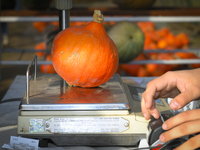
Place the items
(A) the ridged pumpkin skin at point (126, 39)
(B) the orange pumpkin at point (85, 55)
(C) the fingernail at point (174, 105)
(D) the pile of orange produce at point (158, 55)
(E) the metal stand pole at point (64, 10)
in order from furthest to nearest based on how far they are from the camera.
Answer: (D) the pile of orange produce at point (158, 55)
(A) the ridged pumpkin skin at point (126, 39)
(E) the metal stand pole at point (64, 10)
(B) the orange pumpkin at point (85, 55)
(C) the fingernail at point (174, 105)

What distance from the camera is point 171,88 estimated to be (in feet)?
2.56

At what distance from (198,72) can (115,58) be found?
0.25 metres

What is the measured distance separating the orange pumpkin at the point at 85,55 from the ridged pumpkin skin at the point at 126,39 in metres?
1.13

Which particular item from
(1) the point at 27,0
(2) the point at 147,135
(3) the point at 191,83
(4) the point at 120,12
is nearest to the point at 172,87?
(3) the point at 191,83

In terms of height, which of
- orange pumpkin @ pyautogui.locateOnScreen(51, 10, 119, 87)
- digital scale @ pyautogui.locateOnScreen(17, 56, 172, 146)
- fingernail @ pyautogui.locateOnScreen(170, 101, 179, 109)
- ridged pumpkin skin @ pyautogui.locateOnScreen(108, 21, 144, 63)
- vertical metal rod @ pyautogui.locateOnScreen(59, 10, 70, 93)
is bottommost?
ridged pumpkin skin @ pyautogui.locateOnScreen(108, 21, 144, 63)

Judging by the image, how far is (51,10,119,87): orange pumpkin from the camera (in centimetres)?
81

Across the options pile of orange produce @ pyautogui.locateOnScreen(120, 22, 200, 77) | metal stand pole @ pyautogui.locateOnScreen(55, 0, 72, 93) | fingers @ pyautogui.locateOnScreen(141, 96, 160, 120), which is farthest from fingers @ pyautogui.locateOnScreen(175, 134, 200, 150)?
pile of orange produce @ pyautogui.locateOnScreen(120, 22, 200, 77)

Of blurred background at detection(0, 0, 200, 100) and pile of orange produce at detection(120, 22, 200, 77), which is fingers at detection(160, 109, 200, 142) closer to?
blurred background at detection(0, 0, 200, 100)

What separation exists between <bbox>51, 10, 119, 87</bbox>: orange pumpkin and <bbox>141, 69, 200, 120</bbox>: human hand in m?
0.17

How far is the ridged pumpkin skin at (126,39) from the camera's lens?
6.50 feet

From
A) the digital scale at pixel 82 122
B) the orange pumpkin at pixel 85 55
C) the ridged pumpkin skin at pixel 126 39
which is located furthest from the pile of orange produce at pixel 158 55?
the digital scale at pixel 82 122

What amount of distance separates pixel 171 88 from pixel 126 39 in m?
1.25

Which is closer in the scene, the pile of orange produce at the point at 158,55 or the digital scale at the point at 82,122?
the digital scale at the point at 82,122

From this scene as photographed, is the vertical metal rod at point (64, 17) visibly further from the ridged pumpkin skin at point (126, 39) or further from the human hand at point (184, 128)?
the ridged pumpkin skin at point (126, 39)
